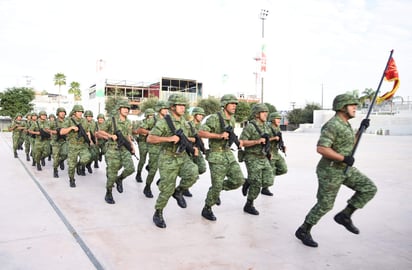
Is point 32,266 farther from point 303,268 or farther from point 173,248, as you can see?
point 303,268

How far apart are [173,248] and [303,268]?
1.40 meters

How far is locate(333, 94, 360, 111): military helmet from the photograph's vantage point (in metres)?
3.74

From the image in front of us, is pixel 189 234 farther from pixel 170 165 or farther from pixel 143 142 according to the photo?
pixel 143 142

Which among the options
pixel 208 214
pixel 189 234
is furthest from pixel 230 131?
pixel 189 234

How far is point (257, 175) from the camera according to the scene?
4.96 meters

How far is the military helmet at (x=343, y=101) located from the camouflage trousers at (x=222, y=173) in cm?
163

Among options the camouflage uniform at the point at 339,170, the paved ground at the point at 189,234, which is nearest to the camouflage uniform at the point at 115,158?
the paved ground at the point at 189,234

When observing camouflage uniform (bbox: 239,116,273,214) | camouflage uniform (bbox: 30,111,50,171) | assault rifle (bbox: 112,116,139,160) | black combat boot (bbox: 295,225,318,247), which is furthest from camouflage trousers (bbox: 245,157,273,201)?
camouflage uniform (bbox: 30,111,50,171)

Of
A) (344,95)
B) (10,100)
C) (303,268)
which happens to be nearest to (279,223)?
(303,268)

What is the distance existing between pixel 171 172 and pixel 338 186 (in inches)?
81.9

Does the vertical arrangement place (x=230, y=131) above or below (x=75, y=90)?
below

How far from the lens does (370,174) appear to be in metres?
9.19

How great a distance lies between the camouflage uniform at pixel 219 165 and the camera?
186 inches

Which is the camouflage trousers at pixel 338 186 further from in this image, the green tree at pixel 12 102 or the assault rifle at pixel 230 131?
the green tree at pixel 12 102
